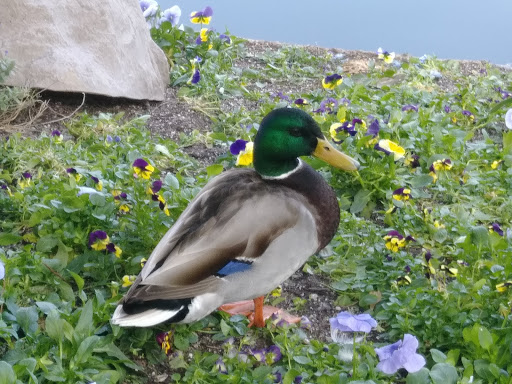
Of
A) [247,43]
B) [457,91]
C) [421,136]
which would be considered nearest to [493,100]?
[457,91]

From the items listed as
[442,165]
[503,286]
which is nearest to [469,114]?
[442,165]

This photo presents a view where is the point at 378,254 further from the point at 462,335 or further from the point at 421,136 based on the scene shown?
the point at 421,136

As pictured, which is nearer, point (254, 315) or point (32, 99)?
point (254, 315)

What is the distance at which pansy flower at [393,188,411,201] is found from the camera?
3279 millimetres

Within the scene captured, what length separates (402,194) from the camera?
3.30m

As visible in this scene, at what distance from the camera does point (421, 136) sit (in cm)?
403

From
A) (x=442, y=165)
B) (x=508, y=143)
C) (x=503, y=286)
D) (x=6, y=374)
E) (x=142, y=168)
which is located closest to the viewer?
(x=6, y=374)

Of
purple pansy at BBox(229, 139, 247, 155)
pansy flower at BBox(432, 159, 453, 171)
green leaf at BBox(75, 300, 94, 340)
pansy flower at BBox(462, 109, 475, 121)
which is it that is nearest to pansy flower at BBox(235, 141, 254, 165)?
purple pansy at BBox(229, 139, 247, 155)

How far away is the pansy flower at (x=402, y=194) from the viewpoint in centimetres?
328

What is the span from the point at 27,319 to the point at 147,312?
43 cm

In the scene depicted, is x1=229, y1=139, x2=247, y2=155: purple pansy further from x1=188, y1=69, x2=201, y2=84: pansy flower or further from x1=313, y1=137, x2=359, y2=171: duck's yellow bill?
x1=188, y1=69, x2=201, y2=84: pansy flower

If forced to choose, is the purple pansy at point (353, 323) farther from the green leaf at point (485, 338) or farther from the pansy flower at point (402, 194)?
the pansy flower at point (402, 194)

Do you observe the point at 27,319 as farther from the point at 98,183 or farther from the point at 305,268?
the point at 305,268

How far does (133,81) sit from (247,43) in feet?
6.26
